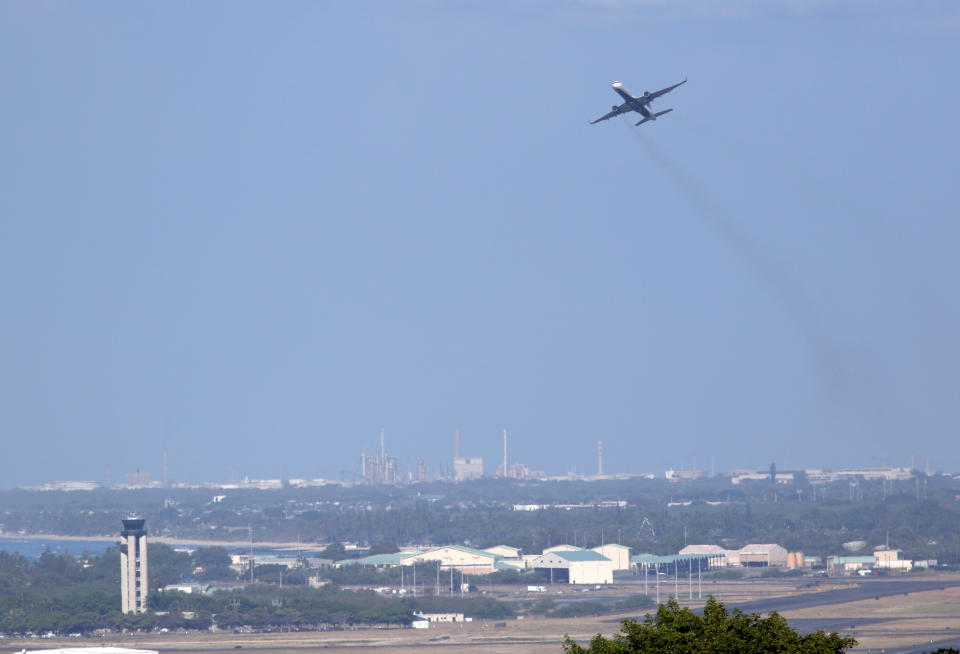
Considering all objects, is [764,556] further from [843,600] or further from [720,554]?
[843,600]

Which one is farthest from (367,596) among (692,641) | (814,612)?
(692,641)

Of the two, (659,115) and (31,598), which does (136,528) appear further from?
(659,115)

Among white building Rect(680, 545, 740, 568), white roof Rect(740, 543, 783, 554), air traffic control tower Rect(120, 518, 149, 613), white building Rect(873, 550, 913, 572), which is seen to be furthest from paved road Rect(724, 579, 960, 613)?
air traffic control tower Rect(120, 518, 149, 613)

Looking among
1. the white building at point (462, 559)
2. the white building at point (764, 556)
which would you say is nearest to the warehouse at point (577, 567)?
the white building at point (462, 559)

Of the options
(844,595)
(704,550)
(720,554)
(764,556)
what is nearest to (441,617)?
(844,595)

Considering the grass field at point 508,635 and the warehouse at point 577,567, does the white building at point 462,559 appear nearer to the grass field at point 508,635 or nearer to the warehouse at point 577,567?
the warehouse at point 577,567
